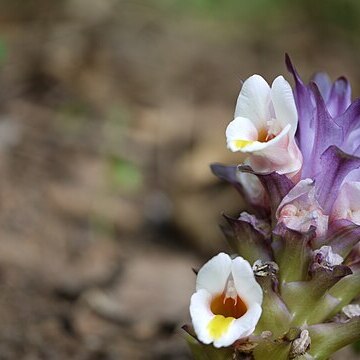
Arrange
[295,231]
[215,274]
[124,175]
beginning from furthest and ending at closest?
[124,175], [295,231], [215,274]

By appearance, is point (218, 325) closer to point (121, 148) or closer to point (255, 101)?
point (255, 101)

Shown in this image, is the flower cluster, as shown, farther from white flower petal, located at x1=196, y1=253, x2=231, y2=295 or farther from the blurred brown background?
the blurred brown background

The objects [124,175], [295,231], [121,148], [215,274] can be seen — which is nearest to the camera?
[215,274]

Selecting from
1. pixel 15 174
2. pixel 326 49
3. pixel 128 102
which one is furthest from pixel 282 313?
pixel 326 49

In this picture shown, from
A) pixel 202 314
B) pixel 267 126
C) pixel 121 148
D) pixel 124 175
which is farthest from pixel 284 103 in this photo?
pixel 121 148

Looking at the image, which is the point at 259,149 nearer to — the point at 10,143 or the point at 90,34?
the point at 10,143

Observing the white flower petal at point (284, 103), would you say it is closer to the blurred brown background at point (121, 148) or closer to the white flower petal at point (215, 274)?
the white flower petal at point (215, 274)

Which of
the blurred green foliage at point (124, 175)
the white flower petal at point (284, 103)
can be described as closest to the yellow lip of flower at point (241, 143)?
the white flower petal at point (284, 103)

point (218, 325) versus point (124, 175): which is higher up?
point (218, 325)
